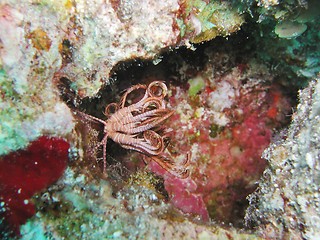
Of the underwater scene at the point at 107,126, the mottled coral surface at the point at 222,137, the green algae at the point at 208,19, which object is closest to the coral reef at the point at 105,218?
the underwater scene at the point at 107,126

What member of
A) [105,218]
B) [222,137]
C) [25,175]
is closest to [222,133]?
[222,137]

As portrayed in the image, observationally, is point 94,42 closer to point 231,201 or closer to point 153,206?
point 153,206

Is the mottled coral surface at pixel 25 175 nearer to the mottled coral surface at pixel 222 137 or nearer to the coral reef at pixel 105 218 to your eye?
the coral reef at pixel 105 218

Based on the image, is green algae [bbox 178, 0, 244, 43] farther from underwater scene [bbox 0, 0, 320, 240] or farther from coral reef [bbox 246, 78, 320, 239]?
coral reef [bbox 246, 78, 320, 239]

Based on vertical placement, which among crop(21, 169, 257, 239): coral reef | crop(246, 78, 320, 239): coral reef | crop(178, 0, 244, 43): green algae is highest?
crop(178, 0, 244, 43): green algae

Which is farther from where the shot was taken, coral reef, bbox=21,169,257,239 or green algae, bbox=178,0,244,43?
green algae, bbox=178,0,244,43

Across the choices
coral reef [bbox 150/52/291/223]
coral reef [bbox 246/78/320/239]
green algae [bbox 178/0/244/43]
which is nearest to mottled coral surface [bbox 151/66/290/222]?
coral reef [bbox 150/52/291/223]

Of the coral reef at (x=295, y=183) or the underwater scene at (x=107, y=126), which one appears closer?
the underwater scene at (x=107, y=126)
